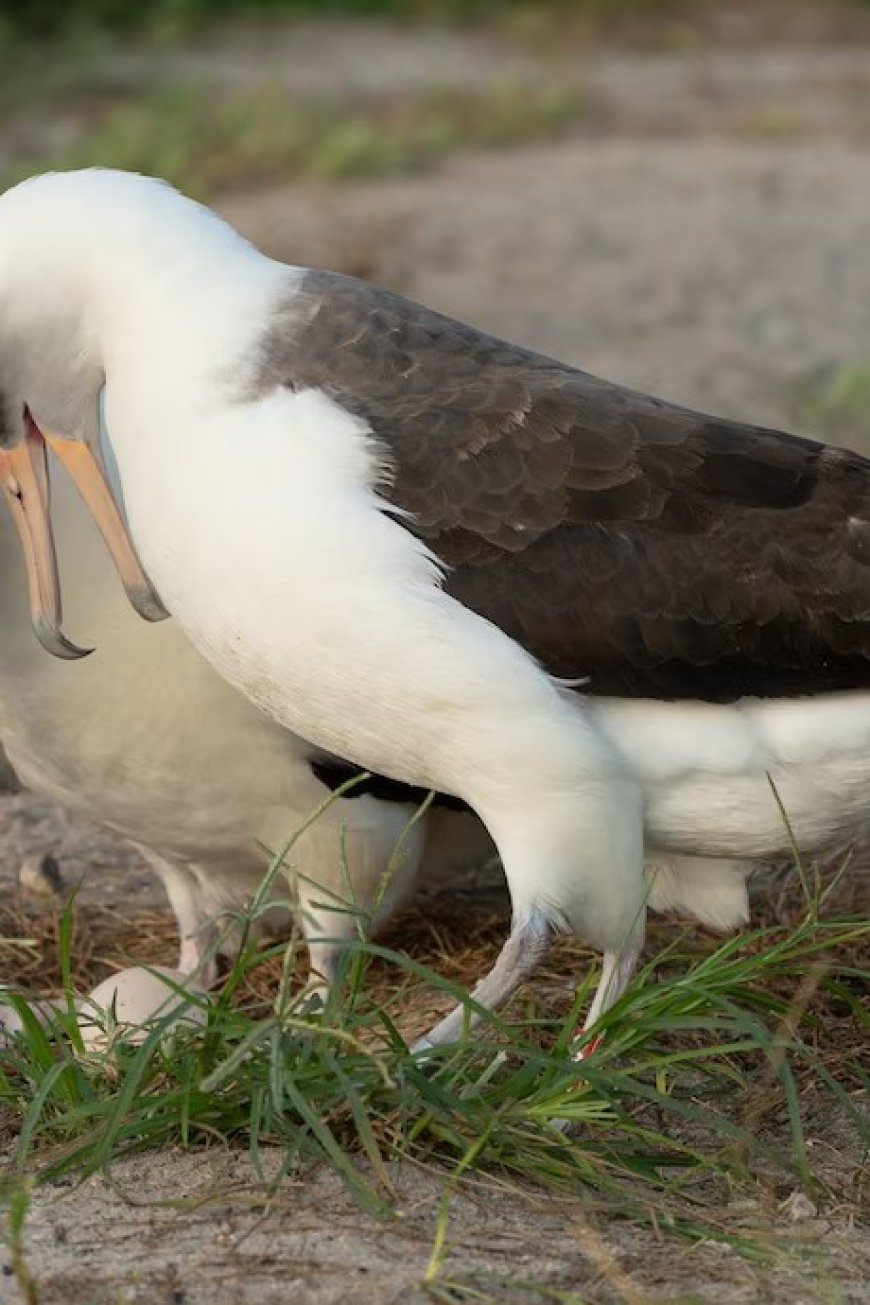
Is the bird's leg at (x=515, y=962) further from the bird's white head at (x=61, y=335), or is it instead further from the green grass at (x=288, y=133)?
the green grass at (x=288, y=133)

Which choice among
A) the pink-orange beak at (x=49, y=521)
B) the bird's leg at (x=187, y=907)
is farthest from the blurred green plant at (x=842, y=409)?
the pink-orange beak at (x=49, y=521)

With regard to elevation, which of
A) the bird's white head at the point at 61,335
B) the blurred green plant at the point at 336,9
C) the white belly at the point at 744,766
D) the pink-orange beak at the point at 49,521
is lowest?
the blurred green plant at the point at 336,9

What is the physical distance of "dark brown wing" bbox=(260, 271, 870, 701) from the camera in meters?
4.55

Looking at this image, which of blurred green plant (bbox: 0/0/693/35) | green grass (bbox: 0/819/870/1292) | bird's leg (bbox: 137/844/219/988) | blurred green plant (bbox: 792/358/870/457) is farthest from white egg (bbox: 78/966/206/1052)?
blurred green plant (bbox: 0/0/693/35)

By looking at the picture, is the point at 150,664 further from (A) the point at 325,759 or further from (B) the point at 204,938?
(B) the point at 204,938

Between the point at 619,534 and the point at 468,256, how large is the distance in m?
6.97

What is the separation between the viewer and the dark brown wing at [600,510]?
455 centimetres

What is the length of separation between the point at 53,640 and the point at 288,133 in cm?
900

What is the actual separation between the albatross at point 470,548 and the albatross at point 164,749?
0.37 meters

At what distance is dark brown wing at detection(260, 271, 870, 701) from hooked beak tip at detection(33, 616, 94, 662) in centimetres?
77

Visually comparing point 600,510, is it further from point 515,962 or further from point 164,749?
point 164,749

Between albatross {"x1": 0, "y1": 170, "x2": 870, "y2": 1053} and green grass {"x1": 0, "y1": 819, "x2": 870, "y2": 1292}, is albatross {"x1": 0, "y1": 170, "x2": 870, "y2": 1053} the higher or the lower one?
the higher one

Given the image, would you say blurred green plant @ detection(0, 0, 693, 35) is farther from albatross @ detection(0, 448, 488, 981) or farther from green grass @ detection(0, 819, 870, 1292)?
green grass @ detection(0, 819, 870, 1292)

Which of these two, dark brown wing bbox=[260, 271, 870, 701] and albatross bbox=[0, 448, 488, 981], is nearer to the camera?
dark brown wing bbox=[260, 271, 870, 701]
